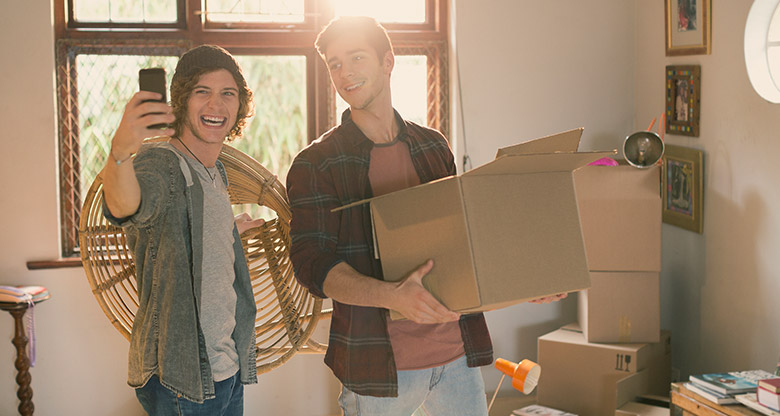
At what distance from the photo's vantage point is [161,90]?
1.63 meters

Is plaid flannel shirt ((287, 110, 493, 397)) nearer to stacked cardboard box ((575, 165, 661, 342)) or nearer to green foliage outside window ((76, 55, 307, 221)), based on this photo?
stacked cardboard box ((575, 165, 661, 342))

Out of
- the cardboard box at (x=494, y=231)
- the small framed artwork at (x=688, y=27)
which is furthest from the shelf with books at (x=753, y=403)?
the small framed artwork at (x=688, y=27)

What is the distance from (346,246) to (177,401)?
1.64 ft

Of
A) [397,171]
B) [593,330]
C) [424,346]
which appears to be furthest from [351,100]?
[593,330]

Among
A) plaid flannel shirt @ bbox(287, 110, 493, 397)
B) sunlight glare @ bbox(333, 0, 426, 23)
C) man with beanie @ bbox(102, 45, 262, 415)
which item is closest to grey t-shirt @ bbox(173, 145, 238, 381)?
man with beanie @ bbox(102, 45, 262, 415)

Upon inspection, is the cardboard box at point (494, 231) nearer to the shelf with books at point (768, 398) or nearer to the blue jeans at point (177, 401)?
the blue jeans at point (177, 401)

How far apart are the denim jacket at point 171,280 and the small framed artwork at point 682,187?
1992 mm

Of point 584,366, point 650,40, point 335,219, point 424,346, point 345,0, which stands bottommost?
point 584,366

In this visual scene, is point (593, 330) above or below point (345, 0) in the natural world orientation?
below

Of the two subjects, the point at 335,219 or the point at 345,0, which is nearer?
the point at 335,219

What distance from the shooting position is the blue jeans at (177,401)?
168 cm

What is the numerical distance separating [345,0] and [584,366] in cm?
181

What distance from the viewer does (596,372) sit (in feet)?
9.48

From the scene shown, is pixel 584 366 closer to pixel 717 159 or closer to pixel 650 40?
pixel 717 159
